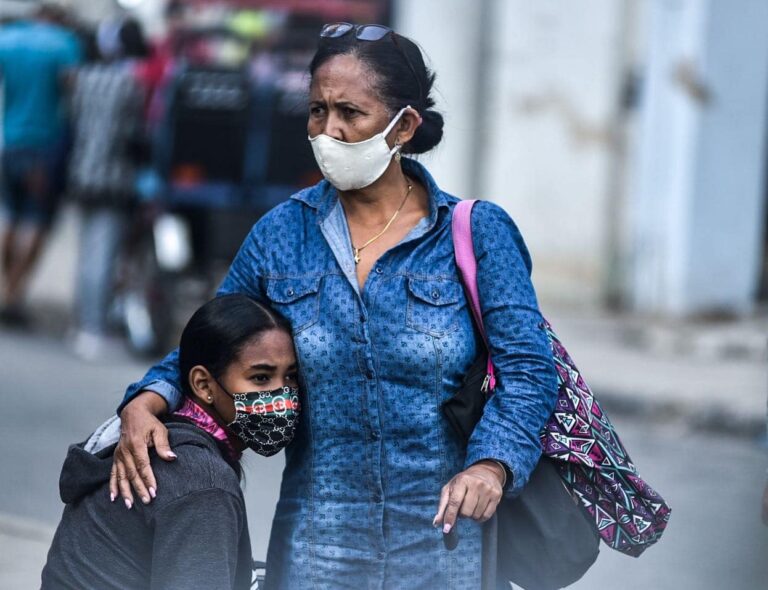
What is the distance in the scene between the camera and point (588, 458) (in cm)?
277

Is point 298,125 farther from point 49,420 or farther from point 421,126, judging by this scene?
point 421,126

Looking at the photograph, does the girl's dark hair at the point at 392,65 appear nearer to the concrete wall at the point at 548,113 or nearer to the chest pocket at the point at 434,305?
the chest pocket at the point at 434,305

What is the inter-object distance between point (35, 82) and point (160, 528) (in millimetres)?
7558

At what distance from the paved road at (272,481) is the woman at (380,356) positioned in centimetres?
213

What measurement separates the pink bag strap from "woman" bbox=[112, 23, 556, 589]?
16 mm

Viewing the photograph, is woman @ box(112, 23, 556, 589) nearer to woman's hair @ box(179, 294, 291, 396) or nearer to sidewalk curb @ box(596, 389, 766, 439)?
woman's hair @ box(179, 294, 291, 396)

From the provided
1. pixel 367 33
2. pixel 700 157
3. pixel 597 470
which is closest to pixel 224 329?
pixel 367 33

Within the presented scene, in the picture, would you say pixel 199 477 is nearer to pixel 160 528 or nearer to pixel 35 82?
pixel 160 528

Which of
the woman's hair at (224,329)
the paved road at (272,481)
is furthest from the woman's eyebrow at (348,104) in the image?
the paved road at (272,481)

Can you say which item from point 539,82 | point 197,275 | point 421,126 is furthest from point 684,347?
point 421,126

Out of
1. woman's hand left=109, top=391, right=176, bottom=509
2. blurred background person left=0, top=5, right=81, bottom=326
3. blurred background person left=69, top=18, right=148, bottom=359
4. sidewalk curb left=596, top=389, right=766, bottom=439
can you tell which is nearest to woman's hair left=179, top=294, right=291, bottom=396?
woman's hand left=109, top=391, right=176, bottom=509

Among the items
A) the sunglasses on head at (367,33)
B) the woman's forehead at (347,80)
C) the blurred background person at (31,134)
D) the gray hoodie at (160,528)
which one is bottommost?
the blurred background person at (31,134)

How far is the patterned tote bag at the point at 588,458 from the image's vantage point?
2.78m

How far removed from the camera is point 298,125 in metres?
9.86
